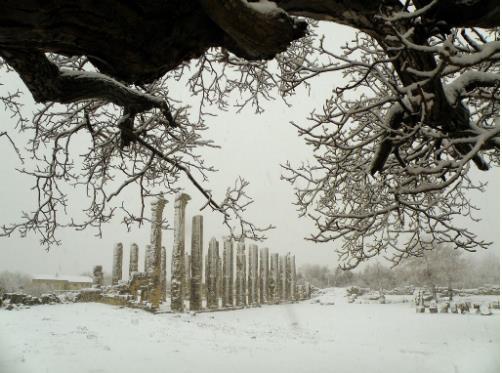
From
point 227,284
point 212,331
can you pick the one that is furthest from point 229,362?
point 227,284

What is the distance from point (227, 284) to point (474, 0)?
63.1ft

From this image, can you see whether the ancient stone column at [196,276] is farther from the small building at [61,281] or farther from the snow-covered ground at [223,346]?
the small building at [61,281]

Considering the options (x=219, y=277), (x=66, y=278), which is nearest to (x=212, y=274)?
(x=219, y=277)

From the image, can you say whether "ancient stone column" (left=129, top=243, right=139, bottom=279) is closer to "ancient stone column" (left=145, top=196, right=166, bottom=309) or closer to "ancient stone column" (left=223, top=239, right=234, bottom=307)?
"ancient stone column" (left=145, top=196, right=166, bottom=309)

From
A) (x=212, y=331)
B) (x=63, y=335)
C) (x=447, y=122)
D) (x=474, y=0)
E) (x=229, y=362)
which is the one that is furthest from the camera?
(x=212, y=331)

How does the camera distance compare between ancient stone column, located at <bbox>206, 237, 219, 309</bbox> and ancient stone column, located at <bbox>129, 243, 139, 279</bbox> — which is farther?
ancient stone column, located at <bbox>129, 243, 139, 279</bbox>

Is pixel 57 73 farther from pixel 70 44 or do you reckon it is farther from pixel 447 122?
pixel 447 122

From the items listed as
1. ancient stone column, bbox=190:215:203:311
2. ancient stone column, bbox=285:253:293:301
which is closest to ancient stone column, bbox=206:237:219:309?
ancient stone column, bbox=190:215:203:311

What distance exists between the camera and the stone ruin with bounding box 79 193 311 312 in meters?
15.6

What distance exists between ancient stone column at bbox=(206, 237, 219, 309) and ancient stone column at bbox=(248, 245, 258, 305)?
3838 millimetres

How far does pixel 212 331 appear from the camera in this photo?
10.4 m

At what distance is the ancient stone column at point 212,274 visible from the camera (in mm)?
18594

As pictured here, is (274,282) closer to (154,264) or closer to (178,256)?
(178,256)

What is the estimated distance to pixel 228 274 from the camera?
817 inches
